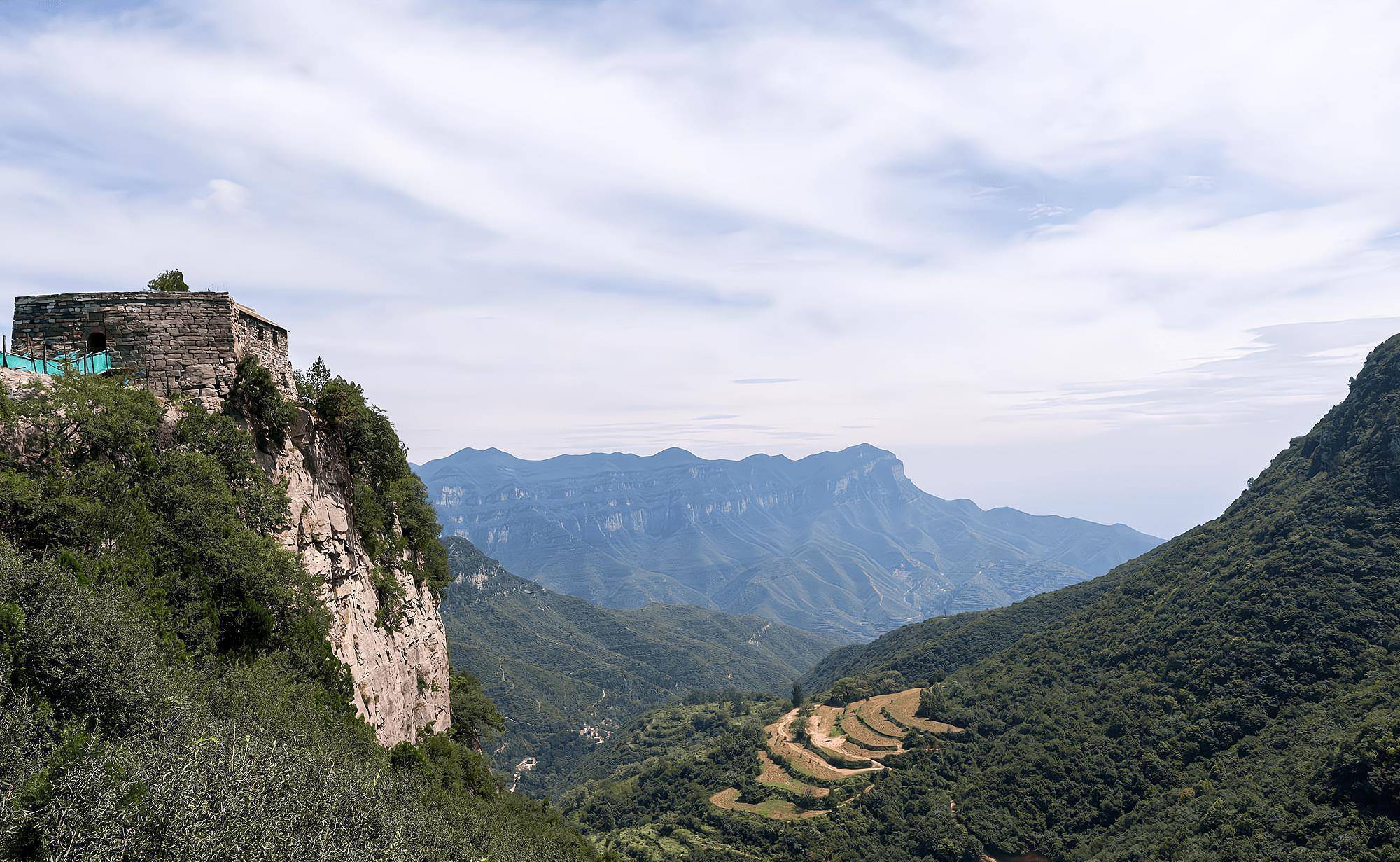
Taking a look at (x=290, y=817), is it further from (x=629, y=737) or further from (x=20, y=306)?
(x=629, y=737)

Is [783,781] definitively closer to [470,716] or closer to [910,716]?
[910,716]

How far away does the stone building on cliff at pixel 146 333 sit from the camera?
18906 millimetres

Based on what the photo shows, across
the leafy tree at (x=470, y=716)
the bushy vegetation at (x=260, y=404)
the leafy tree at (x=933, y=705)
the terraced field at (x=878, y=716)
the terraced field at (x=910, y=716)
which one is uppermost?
the bushy vegetation at (x=260, y=404)

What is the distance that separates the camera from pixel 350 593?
74.8 feet

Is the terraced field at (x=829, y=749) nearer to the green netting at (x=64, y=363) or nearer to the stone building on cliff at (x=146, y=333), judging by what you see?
the stone building on cliff at (x=146, y=333)

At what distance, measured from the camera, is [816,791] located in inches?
3317

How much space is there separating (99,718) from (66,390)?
9.54 m

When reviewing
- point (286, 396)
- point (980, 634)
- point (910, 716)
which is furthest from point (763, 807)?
point (286, 396)

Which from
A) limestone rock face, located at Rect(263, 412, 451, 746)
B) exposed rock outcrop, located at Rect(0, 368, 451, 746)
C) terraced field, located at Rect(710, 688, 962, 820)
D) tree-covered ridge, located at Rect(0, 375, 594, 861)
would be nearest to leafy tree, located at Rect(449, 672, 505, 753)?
exposed rock outcrop, located at Rect(0, 368, 451, 746)

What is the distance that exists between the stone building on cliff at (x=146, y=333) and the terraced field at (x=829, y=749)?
84.2 metres

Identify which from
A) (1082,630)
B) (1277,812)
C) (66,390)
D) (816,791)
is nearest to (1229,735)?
(1277,812)

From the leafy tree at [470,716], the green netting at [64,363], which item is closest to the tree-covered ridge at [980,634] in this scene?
the leafy tree at [470,716]

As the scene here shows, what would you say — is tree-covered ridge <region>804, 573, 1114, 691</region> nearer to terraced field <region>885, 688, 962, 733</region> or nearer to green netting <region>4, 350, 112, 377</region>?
terraced field <region>885, 688, 962, 733</region>

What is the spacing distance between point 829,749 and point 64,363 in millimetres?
100060
